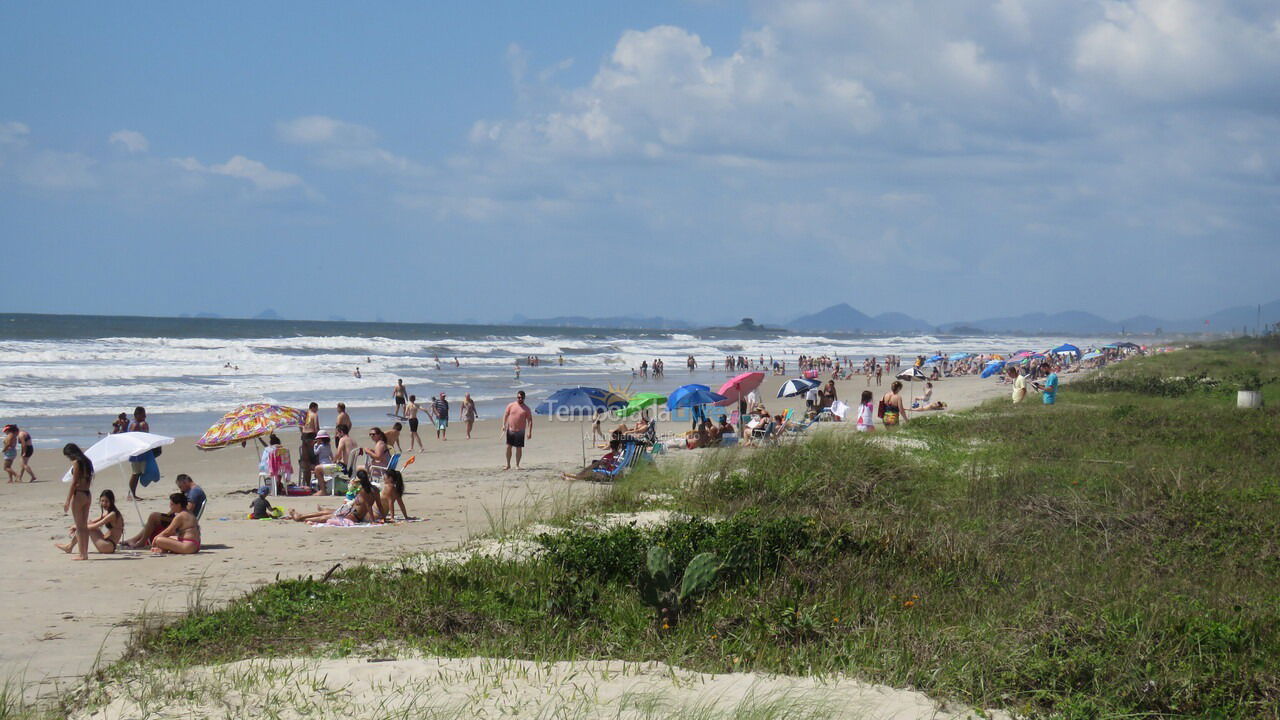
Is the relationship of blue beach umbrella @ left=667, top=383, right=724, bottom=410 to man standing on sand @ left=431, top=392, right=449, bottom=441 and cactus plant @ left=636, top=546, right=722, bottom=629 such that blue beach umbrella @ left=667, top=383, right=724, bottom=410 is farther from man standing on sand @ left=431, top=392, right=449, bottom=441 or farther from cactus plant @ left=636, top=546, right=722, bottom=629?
cactus plant @ left=636, top=546, right=722, bottom=629

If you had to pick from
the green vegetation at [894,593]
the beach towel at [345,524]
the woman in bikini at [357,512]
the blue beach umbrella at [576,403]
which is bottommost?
the beach towel at [345,524]

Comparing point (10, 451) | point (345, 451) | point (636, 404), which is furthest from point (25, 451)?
point (636, 404)

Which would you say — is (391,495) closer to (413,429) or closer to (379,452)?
(379,452)

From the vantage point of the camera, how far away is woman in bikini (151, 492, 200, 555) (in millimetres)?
9422

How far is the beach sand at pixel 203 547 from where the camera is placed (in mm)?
6551

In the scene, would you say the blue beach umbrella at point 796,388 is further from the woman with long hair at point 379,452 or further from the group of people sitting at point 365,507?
the group of people sitting at point 365,507

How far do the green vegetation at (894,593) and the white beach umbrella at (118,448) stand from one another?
442cm

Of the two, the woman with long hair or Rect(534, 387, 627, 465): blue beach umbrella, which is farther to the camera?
Rect(534, 387, 627, 465): blue beach umbrella

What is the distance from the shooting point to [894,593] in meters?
6.52

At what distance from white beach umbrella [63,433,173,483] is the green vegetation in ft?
14.5

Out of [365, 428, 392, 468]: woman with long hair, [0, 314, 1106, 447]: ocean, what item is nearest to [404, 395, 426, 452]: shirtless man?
[0, 314, 1106, 447]: ocean

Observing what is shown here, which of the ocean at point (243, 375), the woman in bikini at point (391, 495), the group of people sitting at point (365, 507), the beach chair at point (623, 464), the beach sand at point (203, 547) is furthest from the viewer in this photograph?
the ocean at point (243, 375)

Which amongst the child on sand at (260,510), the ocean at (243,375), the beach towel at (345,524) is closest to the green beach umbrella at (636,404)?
the ocean at (243,375)

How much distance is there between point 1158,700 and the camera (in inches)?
191
